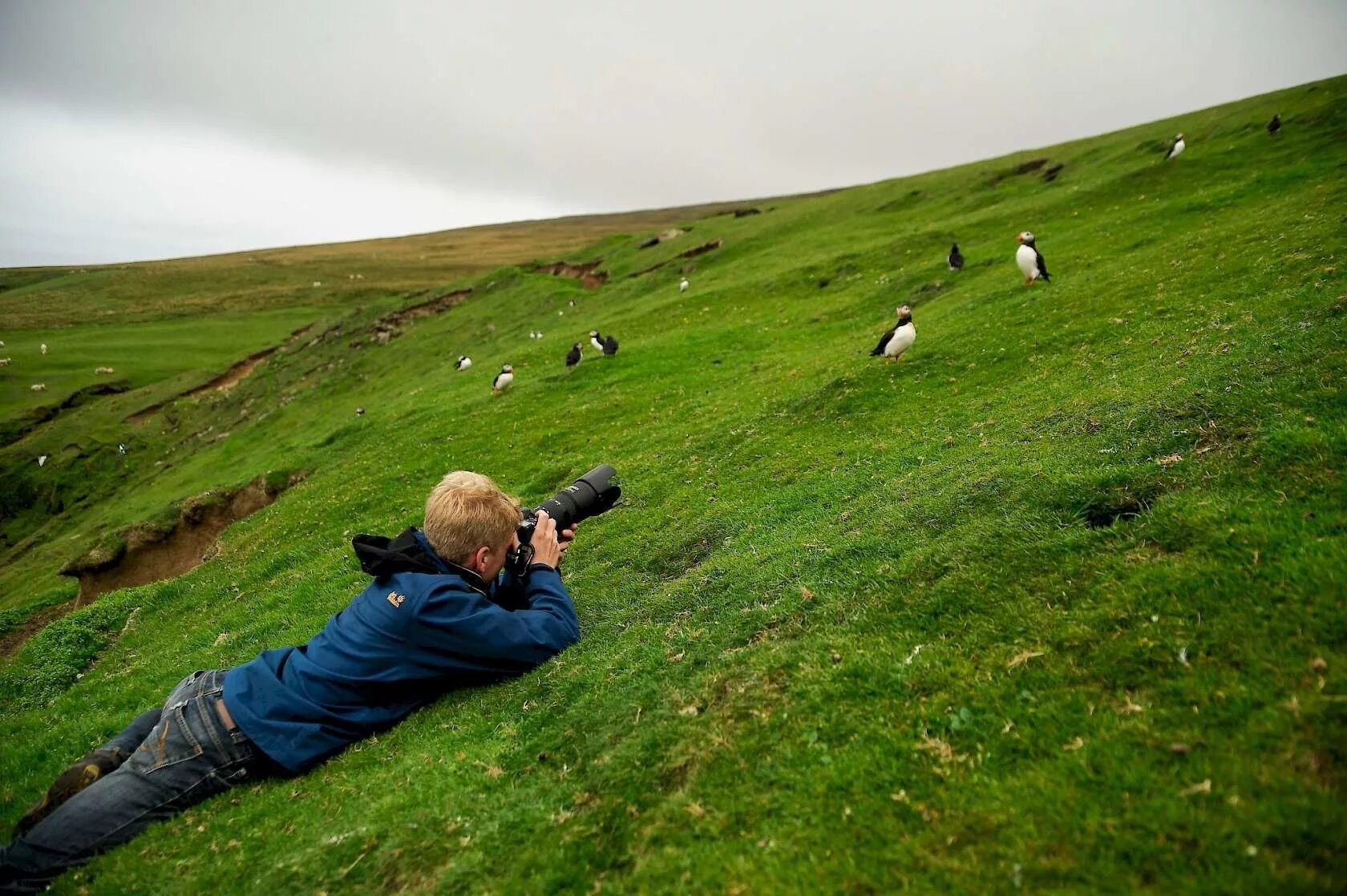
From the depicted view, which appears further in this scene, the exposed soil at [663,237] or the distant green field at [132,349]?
the exposed soil at [663,237]

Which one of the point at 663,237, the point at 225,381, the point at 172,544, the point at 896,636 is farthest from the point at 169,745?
the point at 663,237

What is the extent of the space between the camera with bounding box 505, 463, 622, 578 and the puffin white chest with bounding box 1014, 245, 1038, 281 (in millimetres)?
18383

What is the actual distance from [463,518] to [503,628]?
103cm

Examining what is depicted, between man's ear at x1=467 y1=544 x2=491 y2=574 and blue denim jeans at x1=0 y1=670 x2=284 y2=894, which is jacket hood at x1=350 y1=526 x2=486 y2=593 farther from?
blue denim jeans at x1=0 y1=670 x2=284 y2=894

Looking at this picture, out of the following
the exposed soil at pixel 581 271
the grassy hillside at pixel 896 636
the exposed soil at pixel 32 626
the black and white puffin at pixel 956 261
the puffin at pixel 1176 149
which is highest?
the exposed soil at pixel 581 271

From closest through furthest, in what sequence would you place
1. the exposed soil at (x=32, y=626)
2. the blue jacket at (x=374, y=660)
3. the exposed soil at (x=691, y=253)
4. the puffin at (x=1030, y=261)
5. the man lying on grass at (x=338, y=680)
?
the man lying on grass at (x=338, y=680), the blue jacket at (x=374, y=660), the exposed soil at (x=32, y=626), the puffin at (x=1030, y=261), the exposed soil at (x=691, y=253)

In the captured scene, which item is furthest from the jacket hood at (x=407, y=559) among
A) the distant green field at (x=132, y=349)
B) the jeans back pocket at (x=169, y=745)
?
the distant green field at (x=132, y=349)

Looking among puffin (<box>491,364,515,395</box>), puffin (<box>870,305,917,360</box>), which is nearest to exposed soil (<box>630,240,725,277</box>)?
puffin (<box>491,364,515,395</box>)

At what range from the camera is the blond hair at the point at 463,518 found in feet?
20.2

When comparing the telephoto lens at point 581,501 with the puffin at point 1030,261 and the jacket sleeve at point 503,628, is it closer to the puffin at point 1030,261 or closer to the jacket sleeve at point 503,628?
the jacket sleeve at point 503,628

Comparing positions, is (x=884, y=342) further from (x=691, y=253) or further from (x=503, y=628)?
(x=691, y=253)

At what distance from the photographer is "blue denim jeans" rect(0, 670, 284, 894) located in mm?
5188

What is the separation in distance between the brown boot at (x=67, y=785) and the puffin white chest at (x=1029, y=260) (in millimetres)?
23048

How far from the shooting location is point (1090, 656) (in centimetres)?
476
